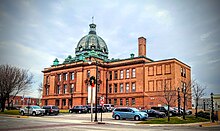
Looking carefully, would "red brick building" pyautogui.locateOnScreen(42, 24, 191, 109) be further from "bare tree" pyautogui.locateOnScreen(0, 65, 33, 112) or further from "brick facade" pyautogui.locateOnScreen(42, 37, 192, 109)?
"bare tree" pyautogui.locateOnScreen(0, 65, 33, 112)

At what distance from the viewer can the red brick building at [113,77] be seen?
6031 cm

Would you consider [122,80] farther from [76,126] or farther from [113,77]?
[76,126]

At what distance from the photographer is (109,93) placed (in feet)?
228

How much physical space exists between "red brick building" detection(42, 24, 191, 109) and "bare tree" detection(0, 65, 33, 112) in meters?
16.0

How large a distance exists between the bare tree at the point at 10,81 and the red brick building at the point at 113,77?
1603cm

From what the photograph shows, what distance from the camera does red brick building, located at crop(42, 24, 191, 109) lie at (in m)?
60.3

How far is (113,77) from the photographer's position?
69875 millimetres

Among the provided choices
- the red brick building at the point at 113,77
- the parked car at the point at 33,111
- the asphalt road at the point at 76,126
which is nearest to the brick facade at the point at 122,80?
the red brick building at the point at 113,77

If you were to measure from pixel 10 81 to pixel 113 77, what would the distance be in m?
29.0

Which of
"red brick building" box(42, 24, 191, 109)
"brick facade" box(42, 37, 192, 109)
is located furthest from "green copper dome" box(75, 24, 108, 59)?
"brick facade" box(42, 37, 192, 109)

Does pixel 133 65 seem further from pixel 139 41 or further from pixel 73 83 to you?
pixel 73 83

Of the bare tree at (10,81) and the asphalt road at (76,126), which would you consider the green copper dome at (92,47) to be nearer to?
the bare tree at (10,81)

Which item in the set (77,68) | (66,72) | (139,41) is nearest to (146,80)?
(139,41)

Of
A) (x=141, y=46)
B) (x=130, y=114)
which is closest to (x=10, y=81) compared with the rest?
(x=130, y=114)
